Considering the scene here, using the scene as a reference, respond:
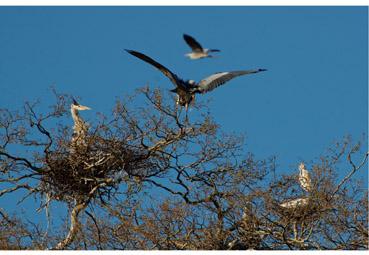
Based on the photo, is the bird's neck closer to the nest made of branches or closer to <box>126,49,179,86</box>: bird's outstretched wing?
the nest made of branches

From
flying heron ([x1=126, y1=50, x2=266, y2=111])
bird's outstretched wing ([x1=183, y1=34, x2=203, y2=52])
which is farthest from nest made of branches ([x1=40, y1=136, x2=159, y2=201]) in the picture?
bird's outstretched wing ([x1=183, y1=34, x2=203, y2=52])

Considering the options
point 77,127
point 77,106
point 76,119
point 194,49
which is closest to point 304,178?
point 194,49

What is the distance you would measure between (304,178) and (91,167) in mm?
3367

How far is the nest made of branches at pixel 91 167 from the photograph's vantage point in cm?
1520

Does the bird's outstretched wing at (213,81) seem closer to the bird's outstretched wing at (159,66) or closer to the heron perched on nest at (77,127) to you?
the bird's outstretched wing at (159,66)

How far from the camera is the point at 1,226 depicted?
15281 millimetres

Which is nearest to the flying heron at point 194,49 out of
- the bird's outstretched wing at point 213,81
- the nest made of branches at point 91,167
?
the bird's outstretched wing at point 213,81

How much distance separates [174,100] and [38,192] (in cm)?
290

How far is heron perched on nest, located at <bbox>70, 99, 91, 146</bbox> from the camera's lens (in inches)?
604

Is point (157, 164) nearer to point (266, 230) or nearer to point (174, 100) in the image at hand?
point (174, 100)

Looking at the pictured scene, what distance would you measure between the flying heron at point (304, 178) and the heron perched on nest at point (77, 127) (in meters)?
3.47

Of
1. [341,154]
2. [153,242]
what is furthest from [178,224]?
[341,154]

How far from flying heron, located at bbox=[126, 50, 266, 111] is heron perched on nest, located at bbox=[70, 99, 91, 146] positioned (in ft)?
6.00

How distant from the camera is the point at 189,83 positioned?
1455cm
